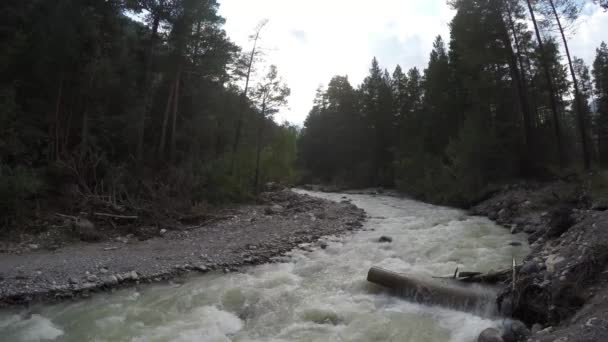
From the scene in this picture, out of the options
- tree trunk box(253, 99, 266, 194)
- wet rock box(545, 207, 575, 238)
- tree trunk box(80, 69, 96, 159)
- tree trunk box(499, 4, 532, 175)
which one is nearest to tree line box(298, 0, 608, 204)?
tree trunk box(499, 4, 532, 175)

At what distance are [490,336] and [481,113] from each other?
20.7 meters

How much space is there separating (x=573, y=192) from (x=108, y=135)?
20.1 meters

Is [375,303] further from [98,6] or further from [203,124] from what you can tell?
[203,124]

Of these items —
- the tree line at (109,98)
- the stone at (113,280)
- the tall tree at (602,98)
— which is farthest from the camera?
the tall tree at (602,98)

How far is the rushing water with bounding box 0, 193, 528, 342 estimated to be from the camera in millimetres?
4793

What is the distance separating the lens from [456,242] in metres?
9.65

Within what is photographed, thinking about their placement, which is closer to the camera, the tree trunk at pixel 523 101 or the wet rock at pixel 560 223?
the wet rock at pixel 560 223

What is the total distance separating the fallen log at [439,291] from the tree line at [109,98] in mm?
9686

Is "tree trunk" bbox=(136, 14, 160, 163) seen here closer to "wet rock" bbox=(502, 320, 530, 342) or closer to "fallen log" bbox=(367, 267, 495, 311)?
"fallen log" bbox=(367, 267, 495, 311)

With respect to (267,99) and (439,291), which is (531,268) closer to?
(439,291)

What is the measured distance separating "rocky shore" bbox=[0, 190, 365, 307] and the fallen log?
138 inches

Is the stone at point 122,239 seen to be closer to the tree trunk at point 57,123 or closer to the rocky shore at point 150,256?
the rocky shore at point 150,256

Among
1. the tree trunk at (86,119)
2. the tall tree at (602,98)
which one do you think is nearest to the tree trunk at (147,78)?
the tree trunk at (86,119)

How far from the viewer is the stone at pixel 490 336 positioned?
407 cm
